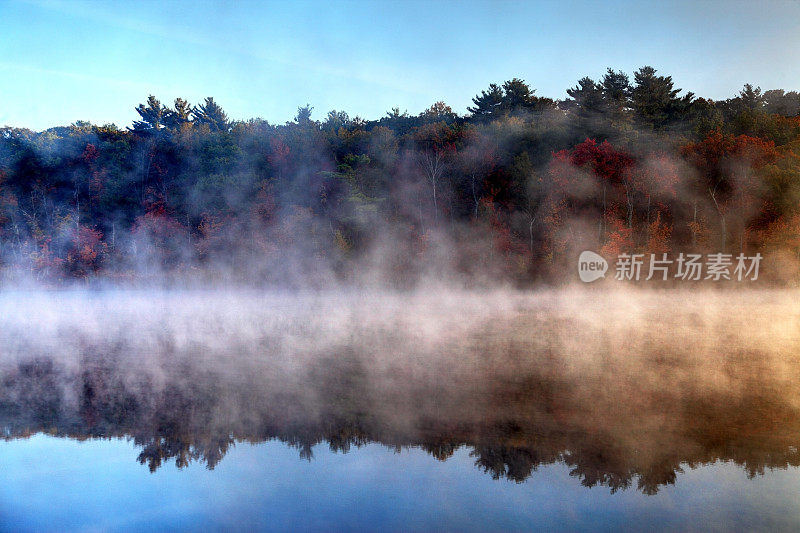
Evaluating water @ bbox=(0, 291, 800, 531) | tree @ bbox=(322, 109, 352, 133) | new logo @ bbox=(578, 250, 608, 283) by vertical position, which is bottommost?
water @ bbox=(0, 291, 800, 531)

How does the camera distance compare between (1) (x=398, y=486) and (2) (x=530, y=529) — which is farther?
(1) (x=398, y=486)

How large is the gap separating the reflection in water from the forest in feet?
44.7

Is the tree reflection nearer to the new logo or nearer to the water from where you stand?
the water

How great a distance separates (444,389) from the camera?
791cm

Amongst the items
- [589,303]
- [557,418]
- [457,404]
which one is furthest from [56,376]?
[589,303]

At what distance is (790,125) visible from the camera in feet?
97.8

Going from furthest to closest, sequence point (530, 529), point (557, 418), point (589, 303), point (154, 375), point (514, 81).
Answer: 1. point (514, 81)
2. point (589, 303)
3. point (154, 375)
4. point (557, 418)
5. point (530, 529)

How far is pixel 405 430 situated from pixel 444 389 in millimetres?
1701

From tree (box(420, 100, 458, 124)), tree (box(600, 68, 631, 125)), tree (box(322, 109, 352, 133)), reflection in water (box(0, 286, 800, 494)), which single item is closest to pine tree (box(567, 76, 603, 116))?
tree (box(600, 68, 631, 125))

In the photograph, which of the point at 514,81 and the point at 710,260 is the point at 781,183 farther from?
the point at 514,81

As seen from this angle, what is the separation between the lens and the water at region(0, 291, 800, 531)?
14.9 ft

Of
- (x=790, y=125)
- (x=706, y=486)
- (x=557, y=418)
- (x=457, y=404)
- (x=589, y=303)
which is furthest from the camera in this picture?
(x=790, y=125)

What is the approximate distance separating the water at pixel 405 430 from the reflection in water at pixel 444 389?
40mm

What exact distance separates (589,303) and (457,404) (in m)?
14.1
